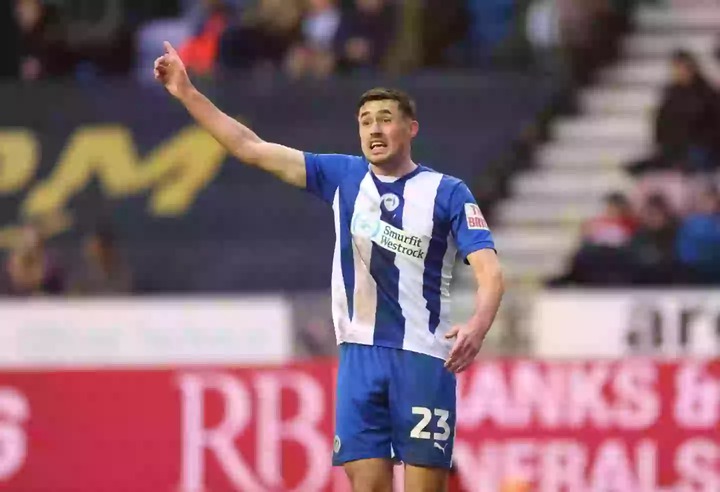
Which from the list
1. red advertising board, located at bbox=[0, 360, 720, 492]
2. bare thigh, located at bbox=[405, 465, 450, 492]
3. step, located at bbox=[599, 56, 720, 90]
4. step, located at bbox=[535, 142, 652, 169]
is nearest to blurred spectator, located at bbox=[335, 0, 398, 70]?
step, located at bbox=[535, 142, 652, 169]

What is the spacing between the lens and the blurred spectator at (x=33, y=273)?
46.9 ft

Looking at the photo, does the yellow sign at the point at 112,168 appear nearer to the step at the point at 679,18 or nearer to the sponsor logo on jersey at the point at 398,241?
the step at the point at 679,18

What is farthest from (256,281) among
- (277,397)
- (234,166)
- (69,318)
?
(277,397)

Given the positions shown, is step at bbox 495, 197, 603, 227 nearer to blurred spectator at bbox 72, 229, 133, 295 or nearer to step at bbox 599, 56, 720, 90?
step at bbox 599, 56, 720, 90

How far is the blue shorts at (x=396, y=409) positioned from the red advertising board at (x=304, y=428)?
4908 millimetres

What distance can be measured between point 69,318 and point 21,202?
108 inches

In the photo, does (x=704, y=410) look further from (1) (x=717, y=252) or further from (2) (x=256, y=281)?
(2) (x=256, y=281)

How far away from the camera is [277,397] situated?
1171cm

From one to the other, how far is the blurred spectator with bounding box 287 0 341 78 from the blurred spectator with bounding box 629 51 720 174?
9.95ft

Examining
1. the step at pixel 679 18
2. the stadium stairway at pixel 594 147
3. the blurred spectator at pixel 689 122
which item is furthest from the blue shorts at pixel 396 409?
the step at pixel 679 18

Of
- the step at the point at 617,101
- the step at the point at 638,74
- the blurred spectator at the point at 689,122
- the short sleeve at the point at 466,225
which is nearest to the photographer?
the short sleeve at the point at 466,225

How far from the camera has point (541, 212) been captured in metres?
15.8

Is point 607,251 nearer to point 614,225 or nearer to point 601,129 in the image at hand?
point 614,225

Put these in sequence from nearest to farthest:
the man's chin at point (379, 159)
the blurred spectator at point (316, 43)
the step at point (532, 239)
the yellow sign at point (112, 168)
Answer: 1. the man's chin at point (379, 159)
2. the step at point (532, 239)
3. the blurred spectator at point (316, 43)
4. the yellow sign at point (112, 168)
